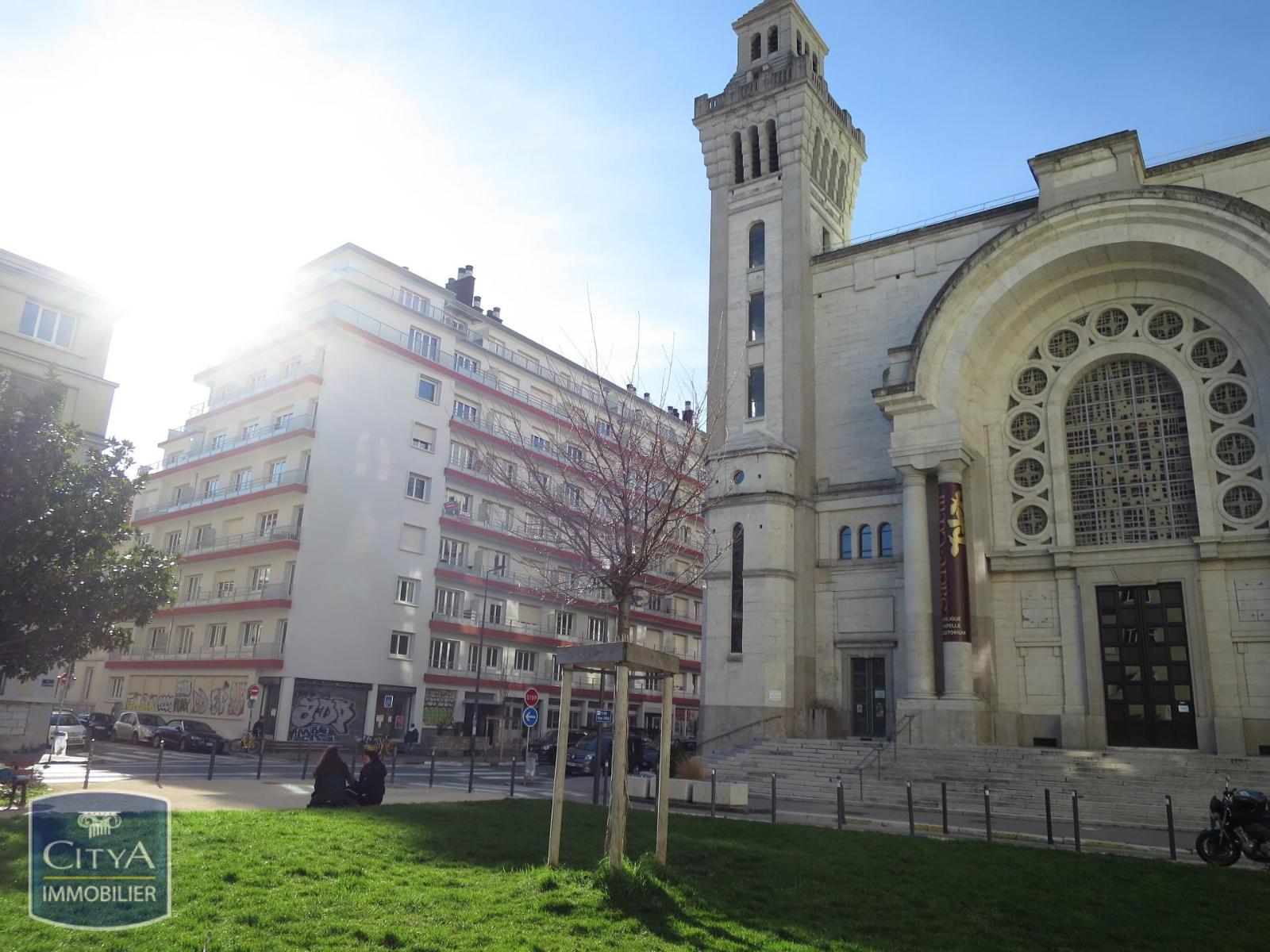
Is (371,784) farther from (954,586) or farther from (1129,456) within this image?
(1129,456)

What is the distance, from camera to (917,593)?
2817cm

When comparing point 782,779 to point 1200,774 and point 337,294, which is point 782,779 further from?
point 337,294

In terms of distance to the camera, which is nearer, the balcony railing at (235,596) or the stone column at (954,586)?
the stone column at (954,586)

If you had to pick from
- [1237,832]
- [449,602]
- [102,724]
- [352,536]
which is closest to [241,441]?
[352,536]

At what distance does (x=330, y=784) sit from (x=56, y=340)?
979 inches

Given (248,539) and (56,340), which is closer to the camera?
(56,340)

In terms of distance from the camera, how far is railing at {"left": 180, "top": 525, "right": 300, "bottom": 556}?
42781mm

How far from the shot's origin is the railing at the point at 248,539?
42781 millimetres

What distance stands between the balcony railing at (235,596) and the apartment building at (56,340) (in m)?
10.1

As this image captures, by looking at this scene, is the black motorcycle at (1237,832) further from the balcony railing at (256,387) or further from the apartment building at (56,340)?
the balcony railing at (256,387)

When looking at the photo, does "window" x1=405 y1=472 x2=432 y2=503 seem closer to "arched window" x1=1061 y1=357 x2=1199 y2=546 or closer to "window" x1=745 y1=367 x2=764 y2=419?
"window" x1=745 y1=367 x2=764 y2=419

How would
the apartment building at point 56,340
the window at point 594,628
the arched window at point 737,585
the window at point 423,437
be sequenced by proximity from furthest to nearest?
the window at point 594,628 < the window at point 423,437 < the arched window at point 737,585 < the apartment building at point 56,340

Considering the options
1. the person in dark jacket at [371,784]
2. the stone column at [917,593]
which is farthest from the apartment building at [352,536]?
the person in dark jacket at [371,784]

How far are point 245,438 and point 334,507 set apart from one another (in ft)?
29.5
